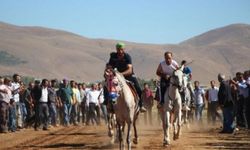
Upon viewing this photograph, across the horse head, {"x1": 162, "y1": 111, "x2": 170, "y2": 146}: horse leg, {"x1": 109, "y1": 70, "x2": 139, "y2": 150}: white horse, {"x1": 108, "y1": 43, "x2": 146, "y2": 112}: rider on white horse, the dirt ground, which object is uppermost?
{"x1": 108, "y1": 43, "x2": 146, "y2": 112}: rider on white horse

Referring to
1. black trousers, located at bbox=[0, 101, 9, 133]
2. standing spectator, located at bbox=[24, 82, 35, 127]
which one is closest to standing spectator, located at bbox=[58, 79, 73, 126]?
standing spectator, located at bbox=[24, 82, 35, 127]

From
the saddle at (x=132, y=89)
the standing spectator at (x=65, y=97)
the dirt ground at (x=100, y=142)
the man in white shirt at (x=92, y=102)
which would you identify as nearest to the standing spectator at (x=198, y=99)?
the man in white shirt at (x=92, y=102)

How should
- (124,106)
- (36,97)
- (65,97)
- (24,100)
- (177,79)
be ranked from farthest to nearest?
(65,97) → (24,100) → (36,97) → (177,79) → (124,106)

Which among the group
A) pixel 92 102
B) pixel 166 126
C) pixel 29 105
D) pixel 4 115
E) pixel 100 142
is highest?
pixel 92 102

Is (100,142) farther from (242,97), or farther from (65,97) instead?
(65,97)

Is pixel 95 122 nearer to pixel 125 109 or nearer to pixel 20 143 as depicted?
pixel 20 143

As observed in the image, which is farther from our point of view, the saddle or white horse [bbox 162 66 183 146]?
white horse [bbox 162 66 183 146]

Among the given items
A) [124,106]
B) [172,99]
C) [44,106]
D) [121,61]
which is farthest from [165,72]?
[44,106]

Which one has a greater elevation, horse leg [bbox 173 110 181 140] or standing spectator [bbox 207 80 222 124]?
standing spectator [bbox 207 80 222 124]

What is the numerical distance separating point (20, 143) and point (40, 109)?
7808 mm

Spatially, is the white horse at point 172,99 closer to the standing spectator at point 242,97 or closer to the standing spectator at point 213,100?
the standing spectator at point 242,97

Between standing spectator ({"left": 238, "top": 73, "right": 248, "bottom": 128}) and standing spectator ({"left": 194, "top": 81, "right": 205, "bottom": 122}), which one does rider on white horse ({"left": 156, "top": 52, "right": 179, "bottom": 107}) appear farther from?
standing spectator ({"left": 194, "top": 81, "right": 205, "bottom": 122})

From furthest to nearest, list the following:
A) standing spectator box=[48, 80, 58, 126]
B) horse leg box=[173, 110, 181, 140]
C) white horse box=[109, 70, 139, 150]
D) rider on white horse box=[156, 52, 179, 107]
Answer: standing spectator box=[48, 80, 58, 126]
horse leg box=[173, 110, 181, 140]
rider on white horse box=[156, 52, 179, 107]
white horse box=[109, 70, 139, 150]

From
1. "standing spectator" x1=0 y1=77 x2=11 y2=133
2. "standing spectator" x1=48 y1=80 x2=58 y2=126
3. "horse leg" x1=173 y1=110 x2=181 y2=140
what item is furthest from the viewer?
"standing spectator" x1=48 y1=80 x2=58 y2=126
